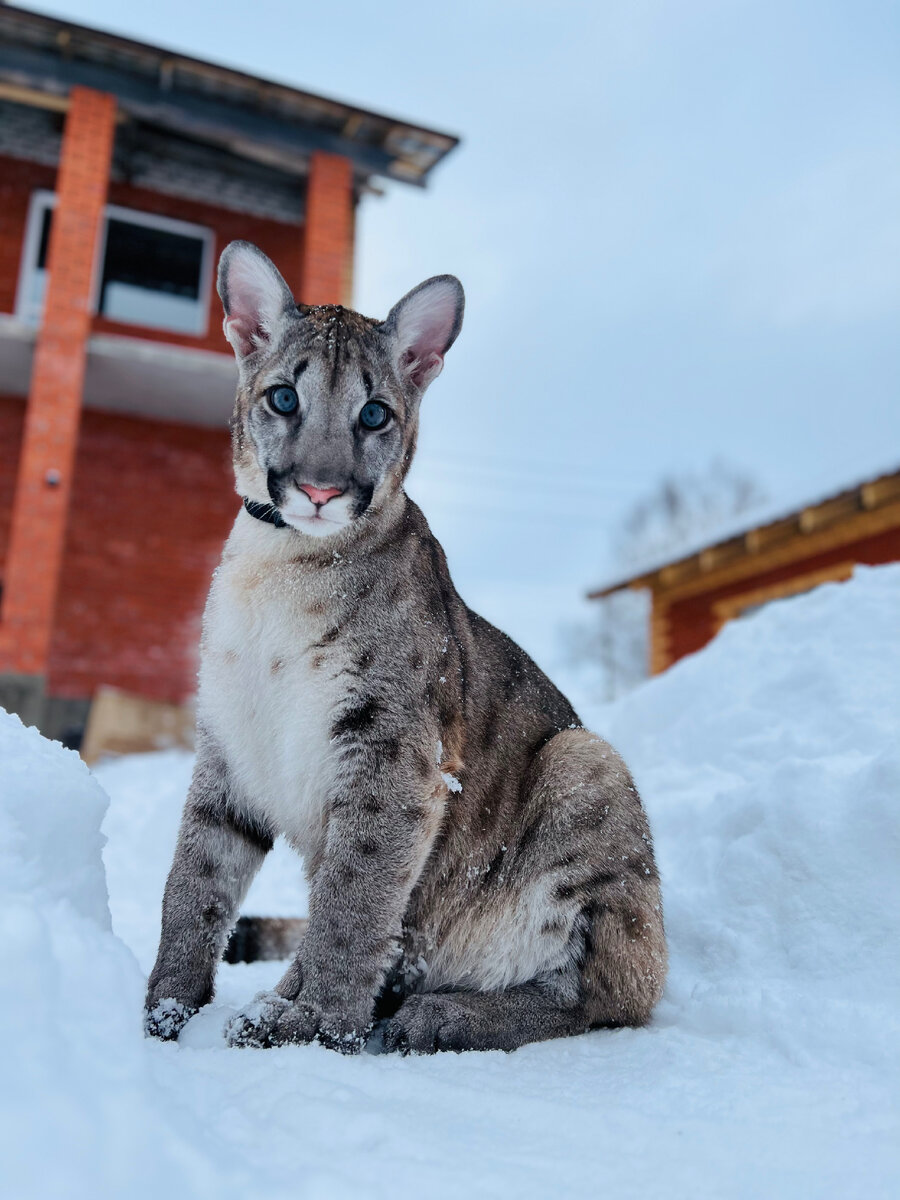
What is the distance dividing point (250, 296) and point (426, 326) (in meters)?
0.60

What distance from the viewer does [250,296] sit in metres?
3.09

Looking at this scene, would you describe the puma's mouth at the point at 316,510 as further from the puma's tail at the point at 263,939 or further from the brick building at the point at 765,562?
the brick building at the point at 765,562

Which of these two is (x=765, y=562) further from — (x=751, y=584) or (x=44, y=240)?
(x=44, y=240)

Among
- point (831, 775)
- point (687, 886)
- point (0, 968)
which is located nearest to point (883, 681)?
point (831, 775)

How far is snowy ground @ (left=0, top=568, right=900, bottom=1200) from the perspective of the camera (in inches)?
57.2

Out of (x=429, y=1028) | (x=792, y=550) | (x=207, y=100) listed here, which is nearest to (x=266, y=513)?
(x=429, y=1028)

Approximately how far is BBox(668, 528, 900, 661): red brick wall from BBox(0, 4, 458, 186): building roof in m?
7.23

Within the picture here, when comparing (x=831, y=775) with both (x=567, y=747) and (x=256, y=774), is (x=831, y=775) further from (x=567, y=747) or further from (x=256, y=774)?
(x=256, y=774)

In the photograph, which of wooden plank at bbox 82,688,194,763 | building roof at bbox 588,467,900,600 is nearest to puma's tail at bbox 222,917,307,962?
wooden plank at bbox 82,688,194,763

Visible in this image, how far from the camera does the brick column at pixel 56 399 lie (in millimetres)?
10523

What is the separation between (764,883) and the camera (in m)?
3.36

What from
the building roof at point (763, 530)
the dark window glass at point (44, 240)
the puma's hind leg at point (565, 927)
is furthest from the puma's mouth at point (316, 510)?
the dark window glass at point (44, 240)

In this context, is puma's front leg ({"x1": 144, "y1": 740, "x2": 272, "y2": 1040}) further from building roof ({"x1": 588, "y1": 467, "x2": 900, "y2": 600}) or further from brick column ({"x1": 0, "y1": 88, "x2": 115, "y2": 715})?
building roof ({"x1": 588, "y1": 467, "x2": 900, "y2": 600})

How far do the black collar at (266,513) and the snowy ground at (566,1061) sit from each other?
915 mm
